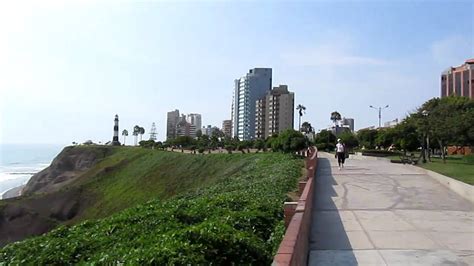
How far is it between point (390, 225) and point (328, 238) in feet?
6.89

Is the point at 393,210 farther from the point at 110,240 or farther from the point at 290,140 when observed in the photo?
the point at 290,140

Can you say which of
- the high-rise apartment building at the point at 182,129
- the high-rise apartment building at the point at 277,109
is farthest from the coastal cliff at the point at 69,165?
the high-rise apartment building at the point at 182,129

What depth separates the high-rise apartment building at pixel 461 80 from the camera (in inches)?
4090

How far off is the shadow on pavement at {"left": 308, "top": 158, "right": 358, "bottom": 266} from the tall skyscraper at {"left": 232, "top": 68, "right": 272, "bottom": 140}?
426 ft

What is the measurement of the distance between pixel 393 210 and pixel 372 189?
4471mm

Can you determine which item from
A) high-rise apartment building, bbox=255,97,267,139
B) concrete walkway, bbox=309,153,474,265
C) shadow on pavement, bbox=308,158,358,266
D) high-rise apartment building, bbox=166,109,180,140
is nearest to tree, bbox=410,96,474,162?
concrete walkway, bbox=309,153,474,265

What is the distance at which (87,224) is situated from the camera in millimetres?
10305

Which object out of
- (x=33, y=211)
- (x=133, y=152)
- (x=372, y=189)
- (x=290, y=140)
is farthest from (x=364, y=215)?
(x=133, y=152)

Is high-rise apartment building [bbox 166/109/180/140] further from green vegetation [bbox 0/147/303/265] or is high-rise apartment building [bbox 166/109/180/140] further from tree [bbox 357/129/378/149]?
green vegetation [bbox 0/147/303/265]

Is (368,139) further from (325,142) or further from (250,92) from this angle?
(250,92)

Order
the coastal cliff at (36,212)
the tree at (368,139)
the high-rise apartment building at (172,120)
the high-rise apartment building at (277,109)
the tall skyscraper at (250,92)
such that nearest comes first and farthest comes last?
the coastal cliff at (36,212) < the tree at (368,139) < the high-rise apartment building at (277,109) < the tall skyscraper at (250,92) < the high-rise apartment building at (172,120)

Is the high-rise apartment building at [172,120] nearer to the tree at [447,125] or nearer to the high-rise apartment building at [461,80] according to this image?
the high-rise apartment building at [461,80]

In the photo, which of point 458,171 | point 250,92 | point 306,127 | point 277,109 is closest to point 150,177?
point 458,171

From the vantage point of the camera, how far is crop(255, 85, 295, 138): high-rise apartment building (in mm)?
126688
